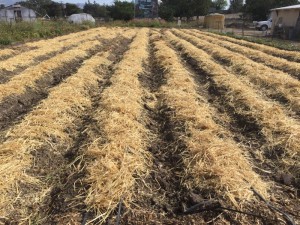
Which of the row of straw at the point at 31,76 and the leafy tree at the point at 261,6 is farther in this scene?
the leafy tree at the point at 261,6

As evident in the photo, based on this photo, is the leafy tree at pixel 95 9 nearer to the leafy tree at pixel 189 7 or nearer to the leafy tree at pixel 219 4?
the leafy tree at pixel 189 7

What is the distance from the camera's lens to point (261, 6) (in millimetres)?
53438

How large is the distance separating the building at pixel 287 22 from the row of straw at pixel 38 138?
81.1 ft

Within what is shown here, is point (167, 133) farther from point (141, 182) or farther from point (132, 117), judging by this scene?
point (141, 182)

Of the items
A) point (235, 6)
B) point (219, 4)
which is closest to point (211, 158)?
point (235, 6)

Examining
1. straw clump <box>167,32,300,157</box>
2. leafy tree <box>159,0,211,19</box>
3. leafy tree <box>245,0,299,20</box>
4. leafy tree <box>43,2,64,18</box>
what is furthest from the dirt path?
leafy tree <box>159,0,211,19</box>

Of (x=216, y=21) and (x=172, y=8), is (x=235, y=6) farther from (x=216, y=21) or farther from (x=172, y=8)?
(x=216, y=21)

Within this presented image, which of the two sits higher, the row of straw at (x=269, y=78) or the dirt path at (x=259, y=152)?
the row of straw at (x=269, y=78)

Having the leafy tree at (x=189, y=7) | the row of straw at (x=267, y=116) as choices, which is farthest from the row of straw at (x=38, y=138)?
the leafy tree at (x=189, y=7)

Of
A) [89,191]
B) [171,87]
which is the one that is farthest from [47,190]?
[171,87]

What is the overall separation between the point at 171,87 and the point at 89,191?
470 cm

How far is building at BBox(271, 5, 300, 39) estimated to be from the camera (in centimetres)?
2828

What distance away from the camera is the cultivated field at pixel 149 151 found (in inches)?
142

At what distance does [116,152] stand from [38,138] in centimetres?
136
